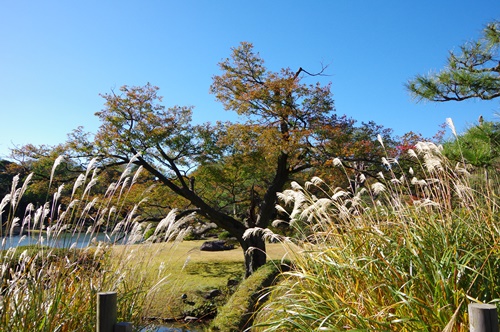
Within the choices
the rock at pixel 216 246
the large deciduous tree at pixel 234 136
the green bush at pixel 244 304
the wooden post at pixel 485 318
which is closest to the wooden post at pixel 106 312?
the wooden post at pixel 485 318

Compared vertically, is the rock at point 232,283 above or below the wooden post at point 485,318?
below

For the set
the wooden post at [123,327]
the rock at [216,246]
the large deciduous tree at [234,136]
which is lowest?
the rock at [216,246]

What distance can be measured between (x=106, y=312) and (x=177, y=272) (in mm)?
8000

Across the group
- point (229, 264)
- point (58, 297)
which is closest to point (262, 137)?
point (229, 264)

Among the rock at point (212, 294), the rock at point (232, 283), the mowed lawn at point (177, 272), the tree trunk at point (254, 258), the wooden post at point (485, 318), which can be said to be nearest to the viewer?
the wooden post at point (485, 318)

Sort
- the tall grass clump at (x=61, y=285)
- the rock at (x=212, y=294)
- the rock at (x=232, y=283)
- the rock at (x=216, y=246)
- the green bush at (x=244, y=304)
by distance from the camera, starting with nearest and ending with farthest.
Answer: the tall grass clump at (x=61, y=285) < the green bush at (x=244, y=304) < the rock at (x=212, y=294) < the rock at (x=232, y=283) < the rock at (x=216, y=246)

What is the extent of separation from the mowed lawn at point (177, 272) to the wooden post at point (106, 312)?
3.58 feet

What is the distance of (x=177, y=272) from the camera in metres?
9.55

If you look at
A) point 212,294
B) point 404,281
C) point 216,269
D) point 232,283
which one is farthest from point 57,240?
point 216,269

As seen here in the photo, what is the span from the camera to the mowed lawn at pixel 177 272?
3123 millimetres

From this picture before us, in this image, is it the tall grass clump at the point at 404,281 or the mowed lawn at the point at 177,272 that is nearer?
the tall grass clump at the point at 404,281

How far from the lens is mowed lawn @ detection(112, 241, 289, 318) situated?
312 centimetres

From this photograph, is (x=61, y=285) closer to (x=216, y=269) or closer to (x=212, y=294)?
(x=212, y=294)

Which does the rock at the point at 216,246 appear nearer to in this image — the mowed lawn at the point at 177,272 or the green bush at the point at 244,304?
the mowed lawn at the point at 177,272
